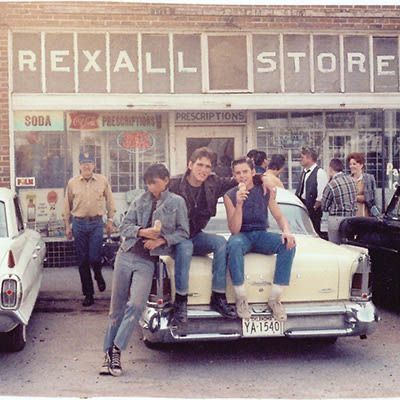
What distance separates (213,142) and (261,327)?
6.26 m

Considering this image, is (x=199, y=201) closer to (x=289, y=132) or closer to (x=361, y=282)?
(x=361, y=282)

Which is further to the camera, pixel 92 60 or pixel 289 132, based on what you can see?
pixel 289 132

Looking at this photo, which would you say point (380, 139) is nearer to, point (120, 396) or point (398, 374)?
point (398, 374)

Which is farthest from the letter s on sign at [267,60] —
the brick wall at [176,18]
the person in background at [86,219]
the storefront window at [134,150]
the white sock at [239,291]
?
the white sock at [239,291]

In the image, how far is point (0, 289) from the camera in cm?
613

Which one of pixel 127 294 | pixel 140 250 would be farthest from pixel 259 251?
pixel 127 294

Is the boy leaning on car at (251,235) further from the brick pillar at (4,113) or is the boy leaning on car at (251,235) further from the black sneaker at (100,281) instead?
the brick pillar at (4,113)

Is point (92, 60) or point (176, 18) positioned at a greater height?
point (176, 18)

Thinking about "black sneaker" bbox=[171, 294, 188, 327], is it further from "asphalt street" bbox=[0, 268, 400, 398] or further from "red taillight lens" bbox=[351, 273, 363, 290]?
"red taillight lens" bbox=[351, 273, 363, 290]

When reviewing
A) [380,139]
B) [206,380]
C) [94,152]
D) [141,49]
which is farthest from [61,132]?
[206,380]

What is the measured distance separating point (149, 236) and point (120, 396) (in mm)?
1264

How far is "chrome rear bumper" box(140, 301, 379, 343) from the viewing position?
19.5 feet

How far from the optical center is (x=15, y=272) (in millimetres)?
6309

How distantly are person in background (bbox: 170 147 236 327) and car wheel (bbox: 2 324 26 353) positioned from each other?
5.40ft
